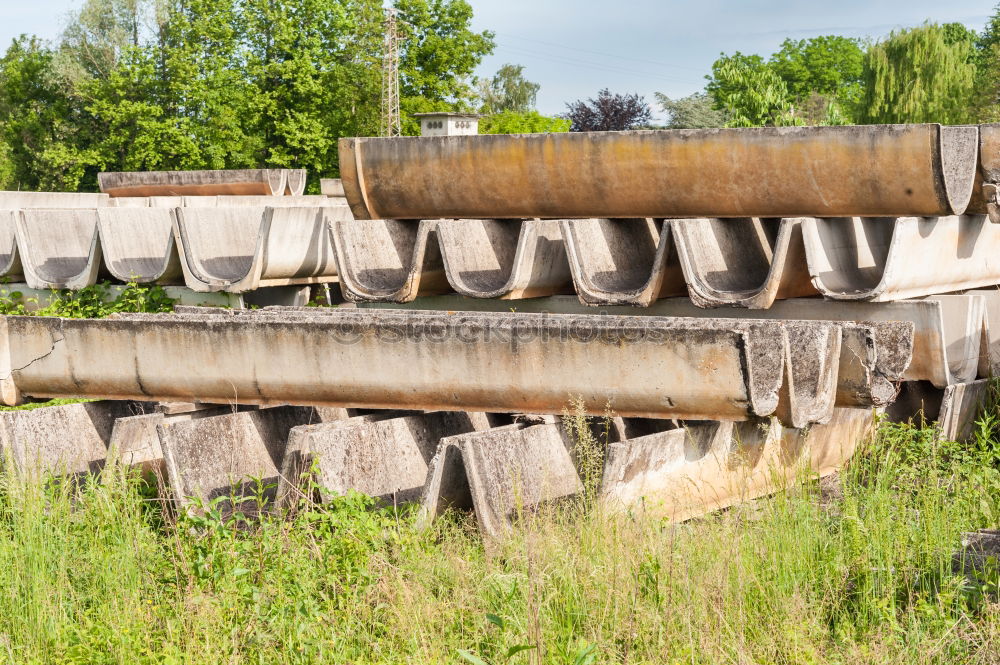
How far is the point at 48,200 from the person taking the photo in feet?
54.4

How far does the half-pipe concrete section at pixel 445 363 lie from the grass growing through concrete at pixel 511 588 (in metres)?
0.52

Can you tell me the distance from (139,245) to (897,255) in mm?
6277

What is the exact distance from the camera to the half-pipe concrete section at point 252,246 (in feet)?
29.6

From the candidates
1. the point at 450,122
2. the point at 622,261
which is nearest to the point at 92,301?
the point at 622,261

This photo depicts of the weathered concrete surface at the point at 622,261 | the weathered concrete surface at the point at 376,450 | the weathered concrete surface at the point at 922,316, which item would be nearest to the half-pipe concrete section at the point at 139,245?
the weathered concrete surface at the point at 622,261

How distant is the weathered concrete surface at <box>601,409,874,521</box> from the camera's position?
460cm

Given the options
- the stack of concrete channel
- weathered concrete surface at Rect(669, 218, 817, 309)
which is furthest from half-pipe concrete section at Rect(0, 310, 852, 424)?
weathered concrete surface at Rect(669, 218, 817, 309)

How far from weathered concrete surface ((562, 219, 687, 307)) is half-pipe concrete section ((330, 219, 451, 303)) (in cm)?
102

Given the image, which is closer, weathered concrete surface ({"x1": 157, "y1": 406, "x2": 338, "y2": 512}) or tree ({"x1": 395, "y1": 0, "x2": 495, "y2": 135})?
weathered concrete surface ({"x1": 157, "y1": 406, "x2": 338, "y2": 512})

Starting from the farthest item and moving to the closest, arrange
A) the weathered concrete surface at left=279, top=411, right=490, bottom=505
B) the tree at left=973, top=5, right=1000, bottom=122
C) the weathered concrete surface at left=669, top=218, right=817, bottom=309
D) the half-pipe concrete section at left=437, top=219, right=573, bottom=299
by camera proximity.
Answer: the tree at left=973, top=5, right=1000, bottom=122, the half-pipe concrete section at left=437, top=219, right=573, bottom=299, the weathered concrete surface at left=669, top=218, right=817, bottom=309, the weathered concrete surface at left=279, top=411, right=490, bottom=505

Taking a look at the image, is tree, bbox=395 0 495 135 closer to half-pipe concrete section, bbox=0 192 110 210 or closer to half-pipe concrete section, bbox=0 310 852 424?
half-pipe concrete section, bbox=0 192 110 210

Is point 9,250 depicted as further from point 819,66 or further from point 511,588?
point 819,66

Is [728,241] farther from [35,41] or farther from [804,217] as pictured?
[35,41]

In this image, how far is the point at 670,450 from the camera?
15.7ft
